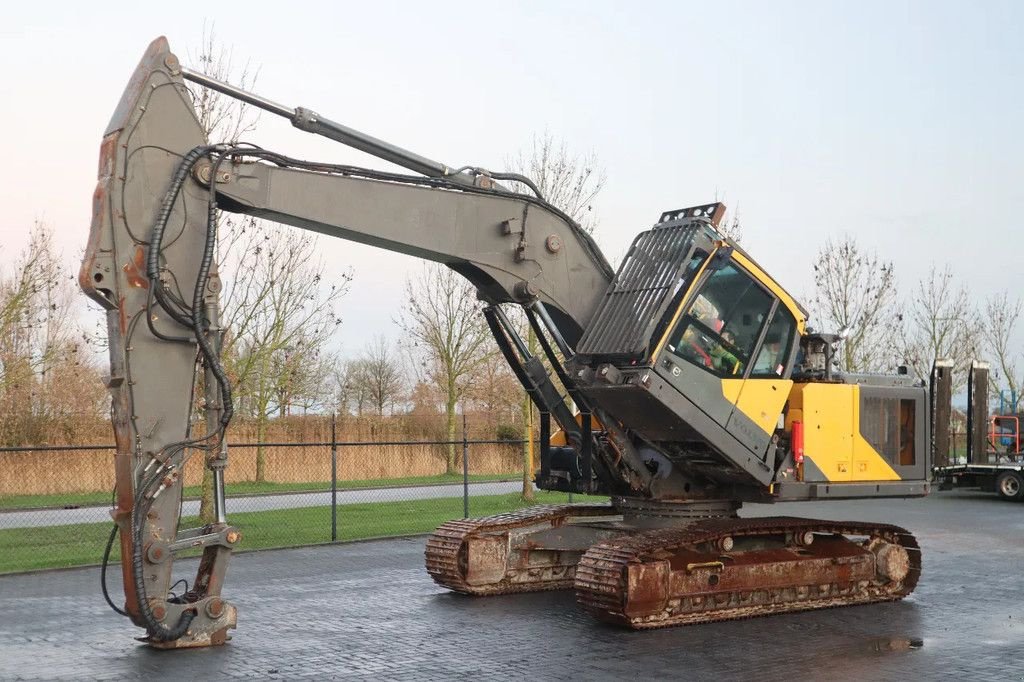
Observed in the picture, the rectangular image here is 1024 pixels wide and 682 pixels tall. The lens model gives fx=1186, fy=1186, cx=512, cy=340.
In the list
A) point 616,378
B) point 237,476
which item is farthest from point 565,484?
point 237,476

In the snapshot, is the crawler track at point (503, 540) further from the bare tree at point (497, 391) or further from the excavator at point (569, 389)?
the bare tree at point (497, 391)

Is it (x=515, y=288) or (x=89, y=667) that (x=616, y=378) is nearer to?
(x=515, y=288)

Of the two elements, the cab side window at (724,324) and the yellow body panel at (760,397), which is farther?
the yellow body panel at (760,397)

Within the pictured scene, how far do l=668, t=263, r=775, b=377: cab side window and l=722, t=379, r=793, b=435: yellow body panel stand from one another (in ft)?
0.45

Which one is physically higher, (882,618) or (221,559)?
(221,559)

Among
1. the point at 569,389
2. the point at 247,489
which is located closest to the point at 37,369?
the point at 247,489

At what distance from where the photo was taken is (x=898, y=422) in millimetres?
12727

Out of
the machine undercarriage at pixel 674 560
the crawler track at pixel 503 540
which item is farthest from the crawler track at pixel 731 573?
the crawler track at pixel 503 540

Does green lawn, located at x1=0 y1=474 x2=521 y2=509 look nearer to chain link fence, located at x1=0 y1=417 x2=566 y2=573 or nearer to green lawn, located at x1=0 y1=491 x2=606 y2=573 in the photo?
chain link fence, located at x1=0 y1=417 x2=566 y2=573

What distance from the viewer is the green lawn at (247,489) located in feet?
77.7

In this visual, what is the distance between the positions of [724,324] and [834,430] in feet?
5.76

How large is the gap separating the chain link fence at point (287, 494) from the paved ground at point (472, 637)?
3032 mm

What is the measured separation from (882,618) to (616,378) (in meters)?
3.63

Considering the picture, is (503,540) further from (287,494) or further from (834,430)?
(287,494)
